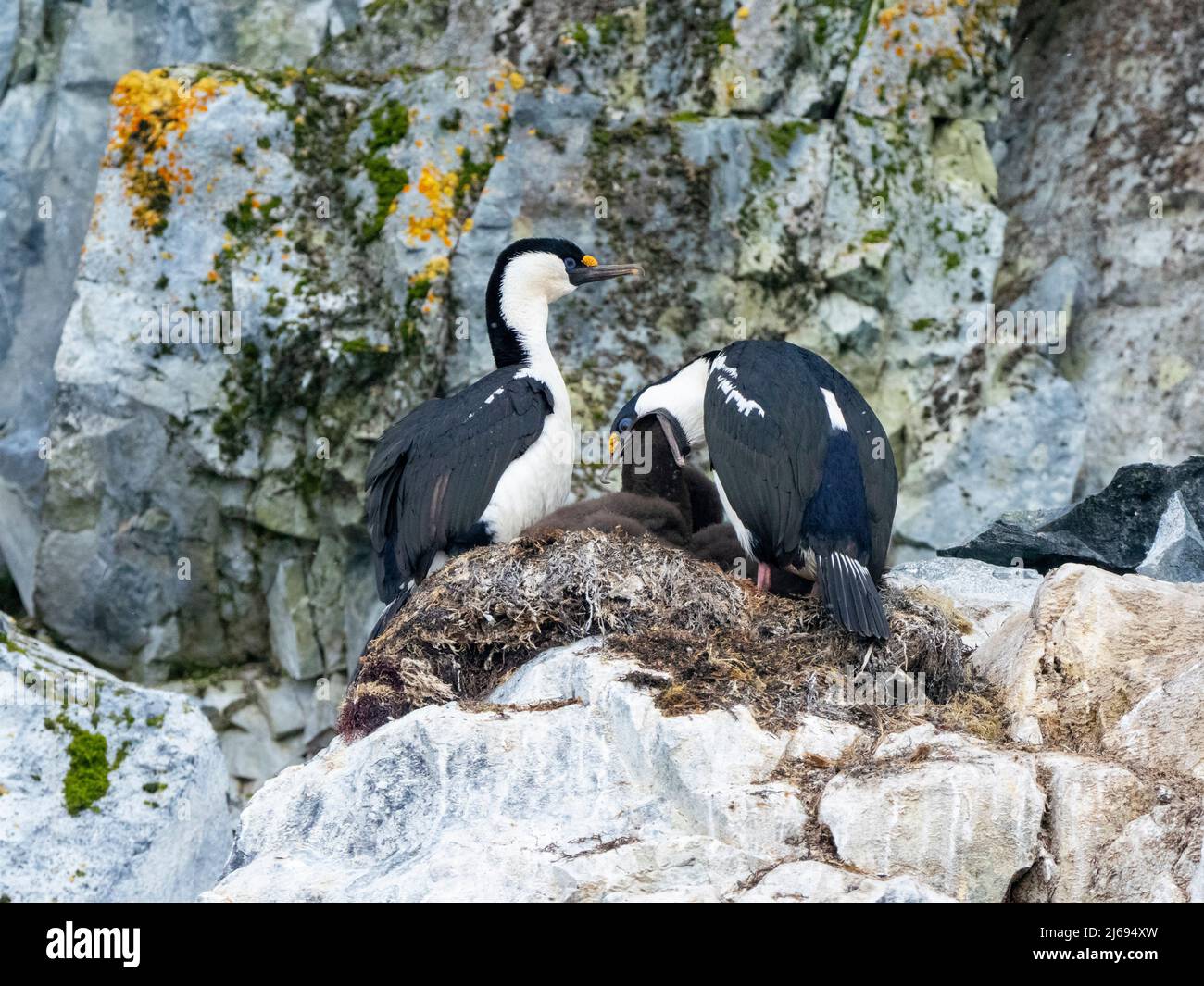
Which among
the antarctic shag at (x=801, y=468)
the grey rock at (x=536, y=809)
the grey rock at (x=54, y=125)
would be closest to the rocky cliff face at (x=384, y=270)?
the grey rock at (x=54, y=125)

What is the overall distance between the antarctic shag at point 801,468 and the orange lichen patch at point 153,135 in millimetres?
4842

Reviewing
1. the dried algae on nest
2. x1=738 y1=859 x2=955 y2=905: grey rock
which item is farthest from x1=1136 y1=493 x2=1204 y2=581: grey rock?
x1=738 y1=859 x2=955 y2=905: grey rock

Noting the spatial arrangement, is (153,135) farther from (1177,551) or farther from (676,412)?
(1177,551)

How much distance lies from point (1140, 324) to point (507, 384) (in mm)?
4999

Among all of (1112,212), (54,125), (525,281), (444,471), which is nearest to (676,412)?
(525,281)

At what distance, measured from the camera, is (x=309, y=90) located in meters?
11.5

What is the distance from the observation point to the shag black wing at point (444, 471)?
7.90m

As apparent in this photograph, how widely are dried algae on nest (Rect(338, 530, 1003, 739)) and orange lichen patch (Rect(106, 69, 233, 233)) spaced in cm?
503

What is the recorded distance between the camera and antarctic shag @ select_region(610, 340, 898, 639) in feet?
23.3

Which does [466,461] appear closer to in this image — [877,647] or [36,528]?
[877,647]

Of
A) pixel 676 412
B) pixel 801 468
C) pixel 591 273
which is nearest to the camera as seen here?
pixel 801 468

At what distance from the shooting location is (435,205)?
10969 mm

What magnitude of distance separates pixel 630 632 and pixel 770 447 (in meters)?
1.14

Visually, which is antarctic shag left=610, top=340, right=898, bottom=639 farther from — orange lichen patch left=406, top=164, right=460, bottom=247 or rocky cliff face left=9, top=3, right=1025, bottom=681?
orange lichen patch left=406, top=164, right=460, bottom=247
